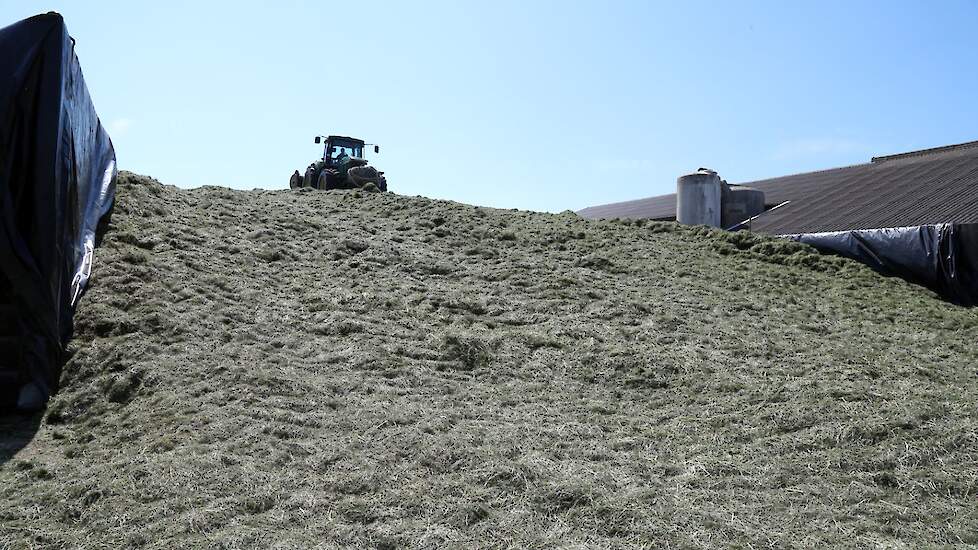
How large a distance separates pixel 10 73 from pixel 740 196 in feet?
32.0

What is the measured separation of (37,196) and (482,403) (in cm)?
294

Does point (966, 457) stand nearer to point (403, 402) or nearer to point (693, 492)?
point (693, 492)

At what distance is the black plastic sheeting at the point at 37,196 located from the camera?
4465 millimetres

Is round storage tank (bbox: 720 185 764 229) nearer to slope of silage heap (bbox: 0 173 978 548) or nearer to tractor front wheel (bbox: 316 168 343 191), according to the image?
slope of silage heap (bbox: 0 173 978 548)

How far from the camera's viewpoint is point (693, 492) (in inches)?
136

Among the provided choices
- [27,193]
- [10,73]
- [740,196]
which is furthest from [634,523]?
[740,196]

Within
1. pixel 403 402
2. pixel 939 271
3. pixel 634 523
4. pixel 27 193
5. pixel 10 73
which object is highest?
pixel 10 73

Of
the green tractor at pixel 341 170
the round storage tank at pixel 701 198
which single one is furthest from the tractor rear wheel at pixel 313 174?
the round storage tank at pixel 701 198

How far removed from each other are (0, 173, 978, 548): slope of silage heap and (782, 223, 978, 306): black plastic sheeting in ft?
1.24

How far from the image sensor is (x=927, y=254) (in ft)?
24.7

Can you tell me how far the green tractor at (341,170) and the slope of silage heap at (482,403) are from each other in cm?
471

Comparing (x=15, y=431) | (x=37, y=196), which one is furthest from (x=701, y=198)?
(x=15, y=431)

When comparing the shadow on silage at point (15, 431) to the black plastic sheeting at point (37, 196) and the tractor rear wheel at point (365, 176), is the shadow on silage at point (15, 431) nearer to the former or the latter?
the black plastic sheeting at point (37, 196)

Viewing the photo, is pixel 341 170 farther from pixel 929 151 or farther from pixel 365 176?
pixel 929 151
